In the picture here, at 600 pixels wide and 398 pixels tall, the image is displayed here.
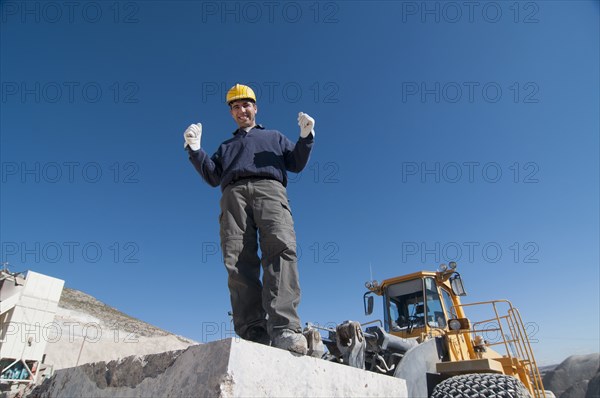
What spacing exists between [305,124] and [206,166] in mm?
740

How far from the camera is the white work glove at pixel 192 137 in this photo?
2695 mm

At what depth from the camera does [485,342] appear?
662 cm

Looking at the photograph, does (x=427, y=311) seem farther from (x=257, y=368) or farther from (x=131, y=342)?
(x=131, y=342)

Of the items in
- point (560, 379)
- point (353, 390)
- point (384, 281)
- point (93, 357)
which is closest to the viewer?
point (353, 390)

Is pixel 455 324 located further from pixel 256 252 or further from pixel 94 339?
pixel 94 339

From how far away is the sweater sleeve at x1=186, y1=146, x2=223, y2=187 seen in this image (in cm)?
269

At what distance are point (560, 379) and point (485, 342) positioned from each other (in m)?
25.8

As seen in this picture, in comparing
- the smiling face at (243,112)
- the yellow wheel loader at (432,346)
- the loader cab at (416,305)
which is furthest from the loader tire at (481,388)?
the smiling face at (243,112)

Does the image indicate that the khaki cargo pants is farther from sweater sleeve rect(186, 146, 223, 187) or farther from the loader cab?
the loader cab

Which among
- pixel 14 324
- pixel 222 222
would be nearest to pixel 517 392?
pixel 222 222

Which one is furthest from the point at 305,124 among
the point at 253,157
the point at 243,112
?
the point at 243,112

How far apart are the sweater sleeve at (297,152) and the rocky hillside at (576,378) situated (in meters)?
27.3

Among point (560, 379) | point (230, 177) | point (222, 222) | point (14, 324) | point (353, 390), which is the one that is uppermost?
point (560, 379)

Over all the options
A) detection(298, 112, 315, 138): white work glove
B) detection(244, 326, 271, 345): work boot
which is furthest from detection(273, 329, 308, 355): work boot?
detection(298, 112, 315, 138): white work glove
